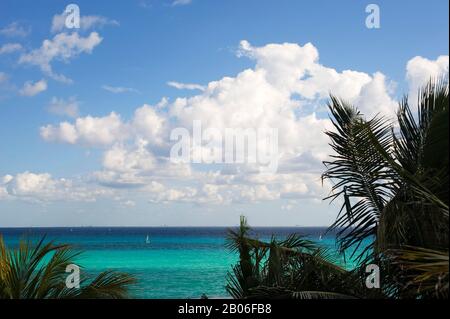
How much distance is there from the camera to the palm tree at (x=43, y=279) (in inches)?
160

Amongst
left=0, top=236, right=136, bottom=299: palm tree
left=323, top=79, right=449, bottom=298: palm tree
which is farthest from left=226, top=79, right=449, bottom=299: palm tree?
left=0, top=236, right=136, bottom=299: palm tree

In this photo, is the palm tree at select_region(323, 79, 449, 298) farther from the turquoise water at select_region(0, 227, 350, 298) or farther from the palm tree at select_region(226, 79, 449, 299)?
the turquoise water at select_region(0, 227, 350, 298)

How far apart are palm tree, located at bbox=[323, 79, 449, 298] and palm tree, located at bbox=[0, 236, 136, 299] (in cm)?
215

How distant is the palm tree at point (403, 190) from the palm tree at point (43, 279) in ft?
7.05

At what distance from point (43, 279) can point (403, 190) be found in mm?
2972

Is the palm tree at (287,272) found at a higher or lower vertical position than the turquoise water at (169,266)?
higher

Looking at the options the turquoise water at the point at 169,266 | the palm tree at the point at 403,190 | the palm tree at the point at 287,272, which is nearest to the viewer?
the palm tree at the point at 403,190

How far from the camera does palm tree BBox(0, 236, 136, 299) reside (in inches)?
160

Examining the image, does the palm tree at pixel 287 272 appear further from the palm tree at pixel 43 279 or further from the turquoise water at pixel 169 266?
the turquoise water at pixel 169 266

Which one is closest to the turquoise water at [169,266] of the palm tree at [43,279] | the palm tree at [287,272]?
the palm tree at [287,272]

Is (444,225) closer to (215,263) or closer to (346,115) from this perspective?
(346,115)

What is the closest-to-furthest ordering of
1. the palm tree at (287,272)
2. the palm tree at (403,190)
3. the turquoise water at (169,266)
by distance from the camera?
the palm tree at (403,190) < the palm tree at (287,272) < the turquoise water at (169,266)
